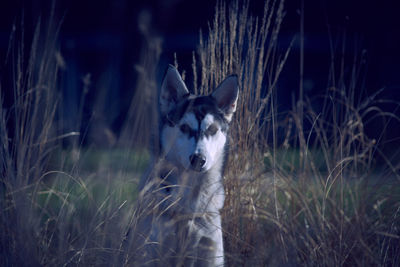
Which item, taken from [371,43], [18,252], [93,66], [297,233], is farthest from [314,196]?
[93,66]

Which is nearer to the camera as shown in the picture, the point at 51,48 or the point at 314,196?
the point at 314,196

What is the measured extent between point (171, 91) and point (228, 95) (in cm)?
44

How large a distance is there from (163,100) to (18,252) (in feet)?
4.56

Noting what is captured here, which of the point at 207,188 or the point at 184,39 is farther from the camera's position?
the point at 184,39

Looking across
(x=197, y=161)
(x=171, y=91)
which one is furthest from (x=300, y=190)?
(x=171, y=91)

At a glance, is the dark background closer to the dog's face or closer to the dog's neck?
the dog's face

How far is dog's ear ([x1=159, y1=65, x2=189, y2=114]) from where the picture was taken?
2635 mm

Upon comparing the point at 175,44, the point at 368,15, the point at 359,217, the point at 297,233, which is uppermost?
the point at 368,15

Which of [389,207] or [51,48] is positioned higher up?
[51,48]

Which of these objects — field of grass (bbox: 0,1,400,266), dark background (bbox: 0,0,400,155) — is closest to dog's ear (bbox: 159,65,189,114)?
field of grass (bbox: 0,1,400,266)

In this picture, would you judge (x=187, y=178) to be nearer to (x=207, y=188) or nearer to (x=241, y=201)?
(x=207, y=188)

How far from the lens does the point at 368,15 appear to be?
7340 millimetres

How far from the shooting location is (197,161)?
7.61 feet

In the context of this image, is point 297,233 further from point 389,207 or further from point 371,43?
point 371,43
